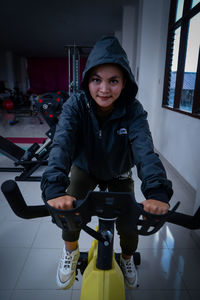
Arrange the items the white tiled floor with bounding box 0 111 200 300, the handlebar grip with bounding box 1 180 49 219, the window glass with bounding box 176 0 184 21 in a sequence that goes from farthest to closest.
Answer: the window glass with bounding box 176 0 184 21 < the white tiled floor with bounding box 0 111 200 300 < the handlebar grip with bounding box 1 180 49 219

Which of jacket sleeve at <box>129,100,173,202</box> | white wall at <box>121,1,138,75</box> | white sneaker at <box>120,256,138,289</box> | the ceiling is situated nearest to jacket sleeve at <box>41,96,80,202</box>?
jacket sleeve at <box>129,100,173,202</box>

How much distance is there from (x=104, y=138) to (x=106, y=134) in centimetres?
2

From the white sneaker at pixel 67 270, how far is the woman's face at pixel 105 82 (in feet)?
2.69

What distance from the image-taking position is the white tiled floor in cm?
127

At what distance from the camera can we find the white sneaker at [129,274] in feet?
3.86

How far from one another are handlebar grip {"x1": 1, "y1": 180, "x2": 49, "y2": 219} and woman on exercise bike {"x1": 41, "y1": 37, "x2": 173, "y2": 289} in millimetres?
224

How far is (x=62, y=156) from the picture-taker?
0.92m

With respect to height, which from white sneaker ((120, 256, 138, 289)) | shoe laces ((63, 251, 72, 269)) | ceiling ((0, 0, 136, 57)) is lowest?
white sneaker ((120, 256, 138, 289))

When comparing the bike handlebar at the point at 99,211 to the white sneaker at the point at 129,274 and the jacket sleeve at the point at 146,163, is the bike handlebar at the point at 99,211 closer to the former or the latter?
the jacket sleeve at the point at 146,163

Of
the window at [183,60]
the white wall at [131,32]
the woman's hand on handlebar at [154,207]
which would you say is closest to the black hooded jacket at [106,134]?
the woman's hand on handlebar at [154,207]

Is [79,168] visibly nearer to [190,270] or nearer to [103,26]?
[190,270]

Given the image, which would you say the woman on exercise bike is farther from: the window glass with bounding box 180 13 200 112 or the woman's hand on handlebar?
the window glass with bounding box 180 13 200 112

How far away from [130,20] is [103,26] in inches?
110

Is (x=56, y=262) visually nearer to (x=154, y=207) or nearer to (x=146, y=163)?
(x=146, y=163)
